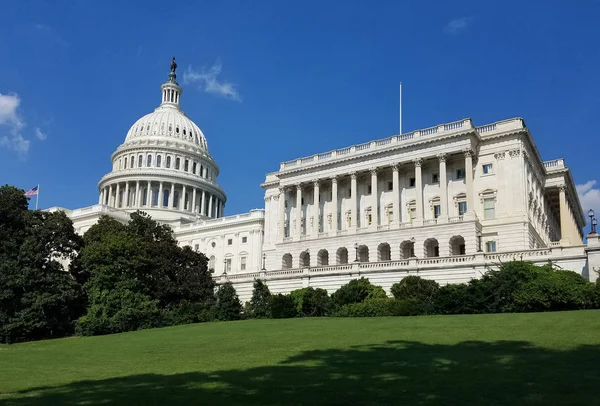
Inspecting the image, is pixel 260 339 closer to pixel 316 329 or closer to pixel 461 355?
pixel 316 329

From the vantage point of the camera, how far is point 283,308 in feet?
171

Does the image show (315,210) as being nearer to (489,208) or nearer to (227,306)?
(489,208)

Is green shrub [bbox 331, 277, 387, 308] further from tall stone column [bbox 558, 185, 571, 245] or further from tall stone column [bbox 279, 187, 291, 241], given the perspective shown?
tall stone column [bbox 558, 185, 571, 245]

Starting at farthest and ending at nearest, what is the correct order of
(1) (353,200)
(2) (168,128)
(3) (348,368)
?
(2) (168,128) < (1) (353,200) < (3) (348,368)

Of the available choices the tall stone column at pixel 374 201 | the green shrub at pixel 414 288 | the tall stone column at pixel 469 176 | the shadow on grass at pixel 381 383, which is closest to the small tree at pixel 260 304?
the green shrub at pixel 414 288

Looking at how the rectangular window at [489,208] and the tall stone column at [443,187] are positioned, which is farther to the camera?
the tall stone column at [443,187]

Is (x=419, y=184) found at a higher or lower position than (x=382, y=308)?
higher

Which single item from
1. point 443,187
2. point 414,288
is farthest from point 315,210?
point 414,288

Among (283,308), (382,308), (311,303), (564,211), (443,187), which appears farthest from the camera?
(564,211)

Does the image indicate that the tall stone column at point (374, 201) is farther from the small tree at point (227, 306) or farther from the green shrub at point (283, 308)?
the green shrub at point (283, 308)

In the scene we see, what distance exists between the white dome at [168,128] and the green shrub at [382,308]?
10440cm

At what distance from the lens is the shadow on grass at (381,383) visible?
48.8 ft

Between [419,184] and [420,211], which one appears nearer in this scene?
[420,211]

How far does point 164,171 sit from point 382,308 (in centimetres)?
9614
